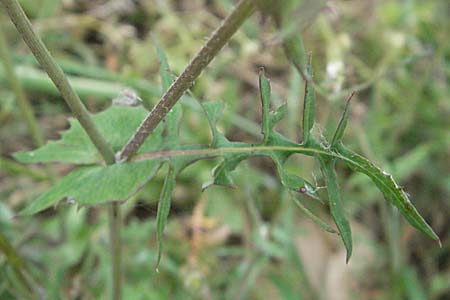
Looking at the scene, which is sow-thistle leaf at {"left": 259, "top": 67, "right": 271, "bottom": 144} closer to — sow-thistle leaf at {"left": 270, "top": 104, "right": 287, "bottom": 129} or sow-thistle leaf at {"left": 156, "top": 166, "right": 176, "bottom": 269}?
sow-thistle leaf at {"left": 270, "top": 104, "right": 287, "bottom": 129}

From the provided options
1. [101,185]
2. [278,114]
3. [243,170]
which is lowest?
[243,170]

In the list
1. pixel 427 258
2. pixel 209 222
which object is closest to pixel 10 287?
pixel 209 222

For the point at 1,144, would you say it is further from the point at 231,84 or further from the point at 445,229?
the point at 445,229

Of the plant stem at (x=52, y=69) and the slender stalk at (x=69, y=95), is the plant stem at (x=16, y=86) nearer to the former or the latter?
the slender stalk at (x=69, y=95)

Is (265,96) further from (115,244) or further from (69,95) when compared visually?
(115,244)

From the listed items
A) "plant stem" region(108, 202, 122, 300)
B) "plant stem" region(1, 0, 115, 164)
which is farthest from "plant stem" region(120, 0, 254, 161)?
"plant stem" region(108, 202, 122, 300)

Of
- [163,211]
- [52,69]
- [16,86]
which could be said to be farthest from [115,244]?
[16,86]
